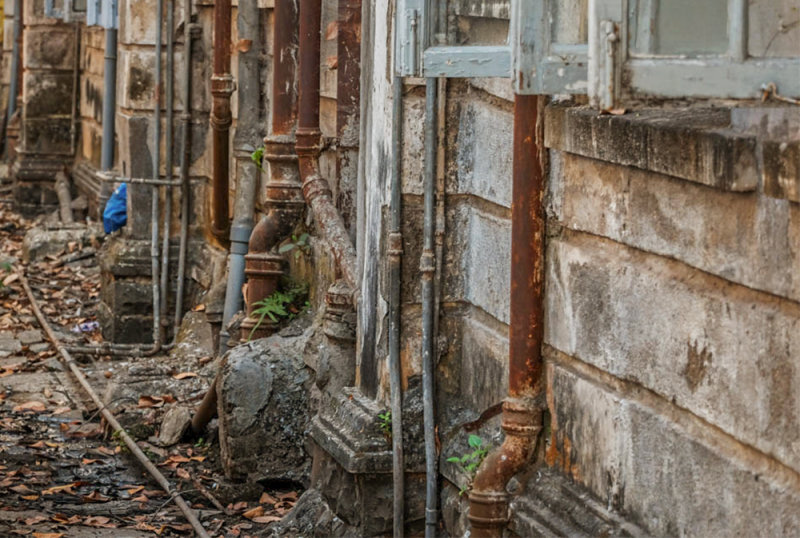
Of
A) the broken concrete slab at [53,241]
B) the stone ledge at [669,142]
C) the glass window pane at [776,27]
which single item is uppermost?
the glass window pane at [776,27]

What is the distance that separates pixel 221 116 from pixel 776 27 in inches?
244

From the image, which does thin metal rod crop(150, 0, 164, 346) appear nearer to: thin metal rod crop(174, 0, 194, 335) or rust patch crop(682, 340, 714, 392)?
thin metal rod crop(174, 0, 194, 335)

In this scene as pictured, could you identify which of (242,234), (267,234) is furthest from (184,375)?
(267,234)

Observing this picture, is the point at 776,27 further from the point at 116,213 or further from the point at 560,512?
the point at 116,213

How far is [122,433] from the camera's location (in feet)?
24.8

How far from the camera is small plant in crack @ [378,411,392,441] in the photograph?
17.3 ft

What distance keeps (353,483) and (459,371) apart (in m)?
0.59

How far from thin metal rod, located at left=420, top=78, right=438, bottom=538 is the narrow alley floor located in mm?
1199

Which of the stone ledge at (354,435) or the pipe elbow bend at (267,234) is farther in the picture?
the pipe elbow bend at (267,234)

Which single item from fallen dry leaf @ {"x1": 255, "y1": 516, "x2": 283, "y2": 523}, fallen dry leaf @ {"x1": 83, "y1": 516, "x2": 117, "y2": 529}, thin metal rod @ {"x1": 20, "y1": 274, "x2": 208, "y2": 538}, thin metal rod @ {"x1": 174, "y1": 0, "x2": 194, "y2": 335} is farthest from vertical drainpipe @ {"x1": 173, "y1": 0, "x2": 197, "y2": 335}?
fallen dry leaf @ {"x1": 255, "y1": 516, "x2": 283, "y2": 523}

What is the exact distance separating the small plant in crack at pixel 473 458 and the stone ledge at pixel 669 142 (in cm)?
112

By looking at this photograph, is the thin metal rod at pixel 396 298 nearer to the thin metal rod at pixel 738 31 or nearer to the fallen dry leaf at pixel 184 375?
the thin metal rod at pixel 738 31

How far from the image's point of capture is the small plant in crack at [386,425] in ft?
17.3

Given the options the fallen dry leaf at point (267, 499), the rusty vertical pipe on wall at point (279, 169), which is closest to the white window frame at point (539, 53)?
the fallen dry leaf at point (267, 499)
